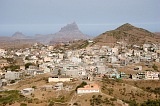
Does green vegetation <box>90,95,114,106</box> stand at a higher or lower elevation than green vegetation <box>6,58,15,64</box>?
lower

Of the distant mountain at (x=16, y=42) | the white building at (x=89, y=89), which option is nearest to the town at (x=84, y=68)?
the white building at (x=89, y=89)

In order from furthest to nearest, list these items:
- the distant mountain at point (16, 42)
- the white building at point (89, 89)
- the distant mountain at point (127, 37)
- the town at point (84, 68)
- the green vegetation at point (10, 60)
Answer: the distant mountain at point (16, 42) → the distant mountain at point (127, 37) → the green vegetation at point (10, 60) → the town at point (84, 68) → the white building at point (89, 89)

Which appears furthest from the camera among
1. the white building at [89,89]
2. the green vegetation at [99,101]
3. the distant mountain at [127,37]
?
the distant mountain at [127,37]

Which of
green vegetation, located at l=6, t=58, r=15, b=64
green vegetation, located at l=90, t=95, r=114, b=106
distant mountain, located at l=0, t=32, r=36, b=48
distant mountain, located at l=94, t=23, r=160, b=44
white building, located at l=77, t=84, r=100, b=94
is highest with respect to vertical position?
distant mountain, located at l=94, t=23, r=160, b=44

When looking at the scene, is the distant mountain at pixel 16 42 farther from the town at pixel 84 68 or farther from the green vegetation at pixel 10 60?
the town at pixel 84 68

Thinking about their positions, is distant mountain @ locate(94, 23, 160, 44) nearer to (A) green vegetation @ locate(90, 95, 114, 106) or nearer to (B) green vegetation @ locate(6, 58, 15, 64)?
(B) green vegetation @ locate(6, 58, 15, 64)

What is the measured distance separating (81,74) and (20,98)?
1061cm

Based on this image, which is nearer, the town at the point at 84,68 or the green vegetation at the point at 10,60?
the town at the point at 84,68

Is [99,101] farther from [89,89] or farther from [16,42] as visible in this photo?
[16,42]

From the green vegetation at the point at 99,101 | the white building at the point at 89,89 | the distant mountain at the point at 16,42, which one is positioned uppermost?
the distant mountain at the point at 16,42

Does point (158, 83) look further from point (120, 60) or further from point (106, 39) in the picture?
point (106, 39)

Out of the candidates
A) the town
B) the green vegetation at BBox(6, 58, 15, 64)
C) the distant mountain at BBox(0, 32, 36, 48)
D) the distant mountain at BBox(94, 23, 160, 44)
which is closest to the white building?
the town

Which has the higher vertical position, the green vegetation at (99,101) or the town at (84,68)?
the town at (84,68)

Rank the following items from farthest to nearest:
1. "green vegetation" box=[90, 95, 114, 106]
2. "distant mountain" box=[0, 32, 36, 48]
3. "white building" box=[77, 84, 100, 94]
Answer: "distant mountain" box=[0, 32, 36, 48], "white building" box=[77, 84, 100, 94], "green vegetation" box=[90, 95, 114, 106]
